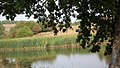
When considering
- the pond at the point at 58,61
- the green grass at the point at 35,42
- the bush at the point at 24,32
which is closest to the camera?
the pond at the point at 58,61

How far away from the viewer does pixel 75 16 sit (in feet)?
25.9

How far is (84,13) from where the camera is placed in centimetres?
766

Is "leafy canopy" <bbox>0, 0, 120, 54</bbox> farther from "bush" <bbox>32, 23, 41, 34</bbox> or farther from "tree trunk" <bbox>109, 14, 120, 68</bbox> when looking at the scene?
"bush" <bbox>32, 23, 41, 34</bbox>

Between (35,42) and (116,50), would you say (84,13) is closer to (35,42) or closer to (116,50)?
(116,50)

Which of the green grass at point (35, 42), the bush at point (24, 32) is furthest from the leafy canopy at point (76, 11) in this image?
the bush at point (24, 32)

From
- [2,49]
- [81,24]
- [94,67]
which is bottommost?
[81,24]

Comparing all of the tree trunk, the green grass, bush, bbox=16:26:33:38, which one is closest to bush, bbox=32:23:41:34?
bush, bbox=16:26:33:38

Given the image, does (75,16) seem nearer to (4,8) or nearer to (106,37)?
(106,37)

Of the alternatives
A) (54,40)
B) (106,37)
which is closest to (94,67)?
(106,37)

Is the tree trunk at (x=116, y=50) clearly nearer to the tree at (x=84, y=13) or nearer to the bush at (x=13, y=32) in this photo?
the tree at (x=84, y=13)

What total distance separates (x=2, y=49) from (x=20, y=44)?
219 centimetres

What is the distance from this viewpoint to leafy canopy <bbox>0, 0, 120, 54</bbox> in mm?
6684

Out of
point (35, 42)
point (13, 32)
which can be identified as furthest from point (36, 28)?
point (35, 42)

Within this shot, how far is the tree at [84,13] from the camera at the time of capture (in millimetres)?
6621
